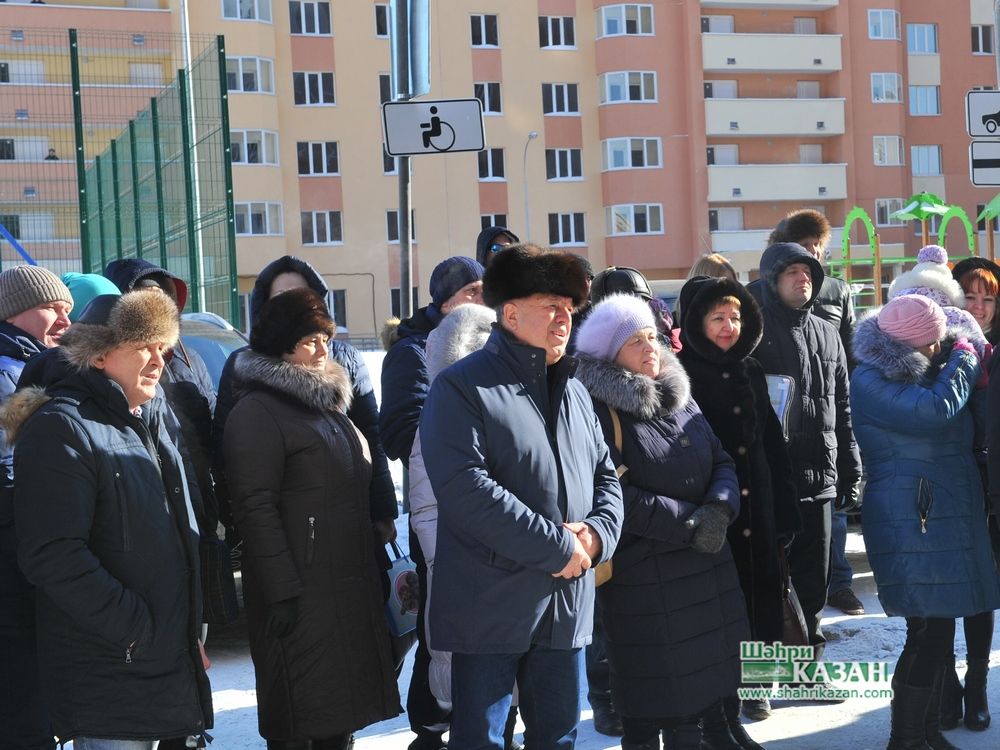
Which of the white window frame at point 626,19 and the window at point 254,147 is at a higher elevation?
the white window frame at point 626,19

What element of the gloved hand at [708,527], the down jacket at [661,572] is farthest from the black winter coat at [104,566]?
the gloved hand at [708,527]

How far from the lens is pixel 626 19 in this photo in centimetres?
4719

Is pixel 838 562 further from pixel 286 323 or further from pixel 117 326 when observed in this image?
pixel 117 326

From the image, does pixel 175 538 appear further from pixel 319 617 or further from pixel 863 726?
pixel 863 726

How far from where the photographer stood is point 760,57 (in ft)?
158

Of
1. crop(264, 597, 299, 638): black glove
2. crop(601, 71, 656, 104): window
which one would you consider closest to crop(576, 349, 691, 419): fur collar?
crop(264, 597, 299, 638): black glove

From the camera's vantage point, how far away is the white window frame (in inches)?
1848

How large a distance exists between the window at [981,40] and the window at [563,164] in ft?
60.1

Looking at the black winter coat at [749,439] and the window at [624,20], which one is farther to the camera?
the window at [624,20]

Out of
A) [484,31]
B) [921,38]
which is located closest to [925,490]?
[484,31]

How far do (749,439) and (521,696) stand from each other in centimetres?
158

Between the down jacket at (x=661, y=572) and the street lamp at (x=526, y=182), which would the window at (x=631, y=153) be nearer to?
the street lamp at (x=526, y=182)

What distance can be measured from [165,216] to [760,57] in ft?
127

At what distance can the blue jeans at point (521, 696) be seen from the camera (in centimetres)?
384
